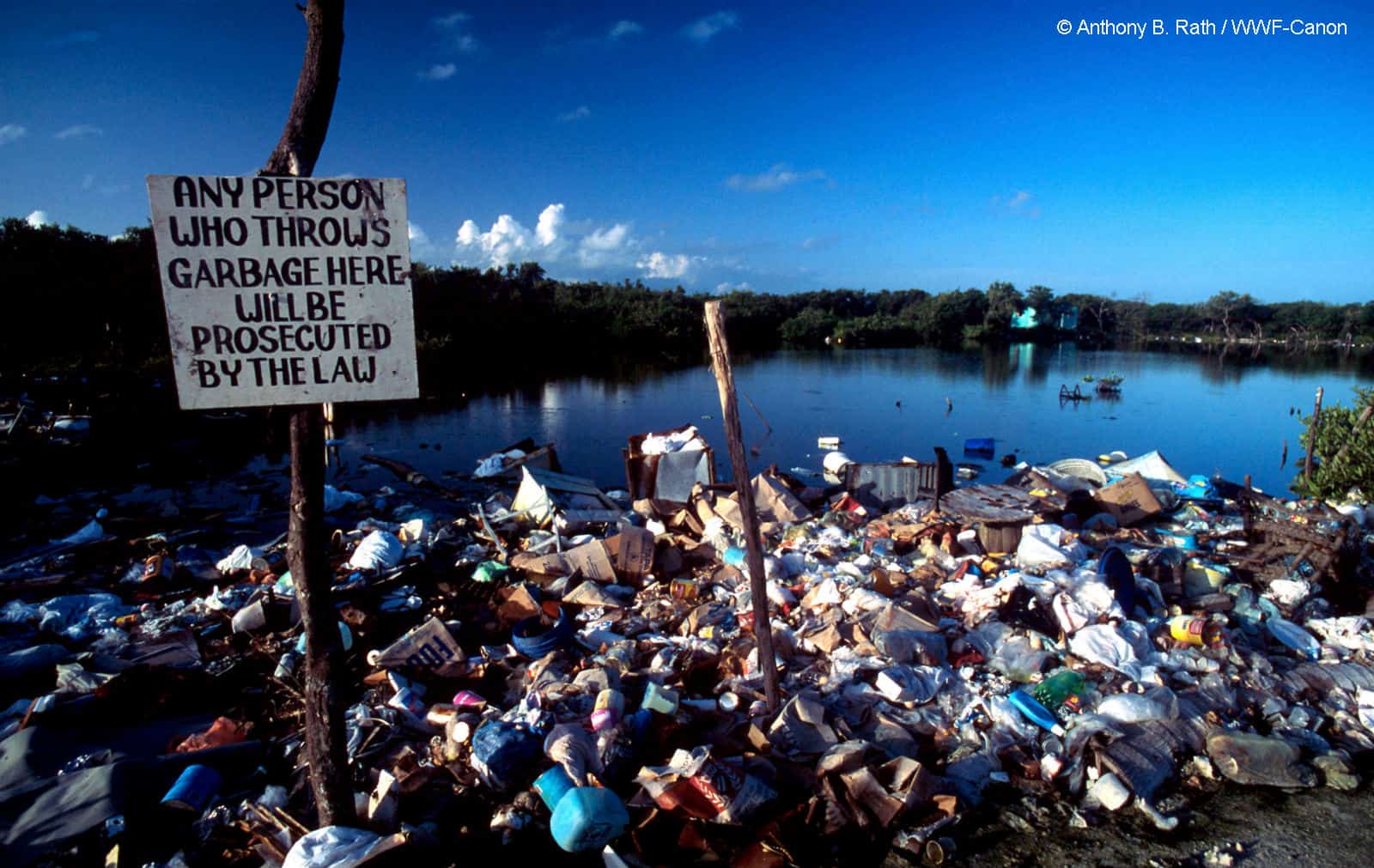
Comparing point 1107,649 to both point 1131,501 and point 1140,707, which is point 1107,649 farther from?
point 1131,501

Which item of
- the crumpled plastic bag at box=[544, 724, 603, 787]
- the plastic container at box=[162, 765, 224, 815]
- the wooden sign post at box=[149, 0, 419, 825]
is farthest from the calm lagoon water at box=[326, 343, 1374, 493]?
the wooden sign post at box=[149, 0, 419, 825]

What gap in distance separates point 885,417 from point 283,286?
74.5ft

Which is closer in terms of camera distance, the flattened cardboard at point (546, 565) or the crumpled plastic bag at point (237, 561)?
the flattened cardboard at point (546, 565)

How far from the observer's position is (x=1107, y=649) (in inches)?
173

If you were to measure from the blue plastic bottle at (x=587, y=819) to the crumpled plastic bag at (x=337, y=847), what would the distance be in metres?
0.70

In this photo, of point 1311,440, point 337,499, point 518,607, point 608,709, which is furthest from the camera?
point 337,499

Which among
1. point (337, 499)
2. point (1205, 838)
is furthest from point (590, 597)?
point (337, 499)

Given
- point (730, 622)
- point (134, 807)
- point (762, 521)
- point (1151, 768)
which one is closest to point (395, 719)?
point (134, 807)

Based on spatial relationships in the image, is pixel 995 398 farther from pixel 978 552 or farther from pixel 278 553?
pixel 278 553

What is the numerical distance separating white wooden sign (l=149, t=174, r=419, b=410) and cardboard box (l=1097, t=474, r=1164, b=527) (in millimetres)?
8201

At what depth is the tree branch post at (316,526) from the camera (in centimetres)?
212

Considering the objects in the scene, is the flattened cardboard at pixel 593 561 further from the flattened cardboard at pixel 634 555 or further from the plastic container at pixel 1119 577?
the plastic container at pixel 1119 577

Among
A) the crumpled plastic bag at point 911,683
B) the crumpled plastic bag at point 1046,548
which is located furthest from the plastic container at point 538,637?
the crumpled plastic bag at point 1046,548

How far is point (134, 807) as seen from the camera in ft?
9.65
